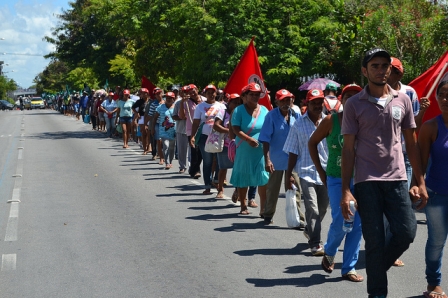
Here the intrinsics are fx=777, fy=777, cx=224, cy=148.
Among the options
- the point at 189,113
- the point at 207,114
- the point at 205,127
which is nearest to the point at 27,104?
the point at 189,113

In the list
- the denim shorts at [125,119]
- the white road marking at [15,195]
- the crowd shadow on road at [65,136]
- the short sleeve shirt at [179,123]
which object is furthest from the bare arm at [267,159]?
the crowd shadow on road at [65,136]

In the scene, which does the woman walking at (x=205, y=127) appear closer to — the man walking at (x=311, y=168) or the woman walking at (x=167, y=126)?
the woman walking at (x=167, y=126)

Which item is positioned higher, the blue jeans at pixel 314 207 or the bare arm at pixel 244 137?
the bare arm at pixel 244 137

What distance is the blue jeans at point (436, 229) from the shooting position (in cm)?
584

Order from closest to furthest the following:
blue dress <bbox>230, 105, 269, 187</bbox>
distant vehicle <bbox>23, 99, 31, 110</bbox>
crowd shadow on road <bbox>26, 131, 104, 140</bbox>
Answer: blue dress <bbox>230, 105, 269, 187</bbox> → crowd shadow on road <bbox>26, 131, 104, 140</bbox> → distant vehicle <bbox>23, 99, 31, 110</bbox>

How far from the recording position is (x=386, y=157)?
17.7ft

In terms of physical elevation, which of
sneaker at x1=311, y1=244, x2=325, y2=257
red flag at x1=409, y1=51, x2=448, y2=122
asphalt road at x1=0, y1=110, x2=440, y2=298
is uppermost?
red flag at x1=409, y1=51, x2=448, y2=122

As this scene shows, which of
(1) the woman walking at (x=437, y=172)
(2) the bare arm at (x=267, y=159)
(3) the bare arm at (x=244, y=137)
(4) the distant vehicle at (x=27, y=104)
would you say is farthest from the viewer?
(4) the distant vehicle at (x=27, y=104)

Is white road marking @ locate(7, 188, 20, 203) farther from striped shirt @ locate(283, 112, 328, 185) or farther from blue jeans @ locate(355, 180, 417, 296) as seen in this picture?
blue jeans @ locate(355, 180, 417, 296)

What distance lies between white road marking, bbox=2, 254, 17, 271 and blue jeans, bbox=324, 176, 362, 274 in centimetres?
314

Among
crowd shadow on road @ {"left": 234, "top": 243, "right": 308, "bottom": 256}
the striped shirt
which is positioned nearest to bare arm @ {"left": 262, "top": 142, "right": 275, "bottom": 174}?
the striped shirt

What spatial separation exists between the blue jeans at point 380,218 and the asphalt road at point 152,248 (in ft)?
2.48

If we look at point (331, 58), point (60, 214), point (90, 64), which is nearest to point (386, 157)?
point (60, 214)

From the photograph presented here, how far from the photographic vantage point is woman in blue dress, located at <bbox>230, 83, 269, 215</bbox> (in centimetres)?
980
